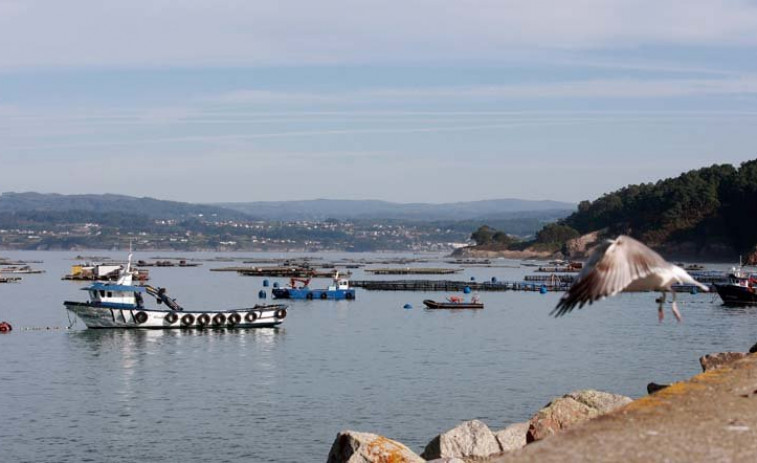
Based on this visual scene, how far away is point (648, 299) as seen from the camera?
106312 millimetres

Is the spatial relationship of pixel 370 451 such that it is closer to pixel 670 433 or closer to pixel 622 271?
pixel 622 271

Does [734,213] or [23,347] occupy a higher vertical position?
[734,213]

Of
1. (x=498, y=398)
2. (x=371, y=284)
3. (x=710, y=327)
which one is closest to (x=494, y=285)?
(x=371, y=284)

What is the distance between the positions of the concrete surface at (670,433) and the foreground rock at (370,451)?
21.7 feet

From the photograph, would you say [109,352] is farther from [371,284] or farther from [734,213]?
[734,213]

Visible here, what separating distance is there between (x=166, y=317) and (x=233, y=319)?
4.10 meters

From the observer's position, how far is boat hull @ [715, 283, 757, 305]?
8906cm

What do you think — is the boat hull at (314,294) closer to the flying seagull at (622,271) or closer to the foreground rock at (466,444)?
the foreground rock at (466,444)

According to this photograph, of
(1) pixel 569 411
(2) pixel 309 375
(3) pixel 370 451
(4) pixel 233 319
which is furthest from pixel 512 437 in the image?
(4) pixel 233 319

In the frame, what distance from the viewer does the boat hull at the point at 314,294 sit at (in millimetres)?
99500

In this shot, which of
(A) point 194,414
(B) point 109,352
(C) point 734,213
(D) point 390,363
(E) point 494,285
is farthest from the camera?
(C) point 734,213

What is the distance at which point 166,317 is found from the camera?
64938 mm

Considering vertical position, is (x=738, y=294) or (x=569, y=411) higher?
(x=569, y=411)

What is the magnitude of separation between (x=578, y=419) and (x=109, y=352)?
128 feet
